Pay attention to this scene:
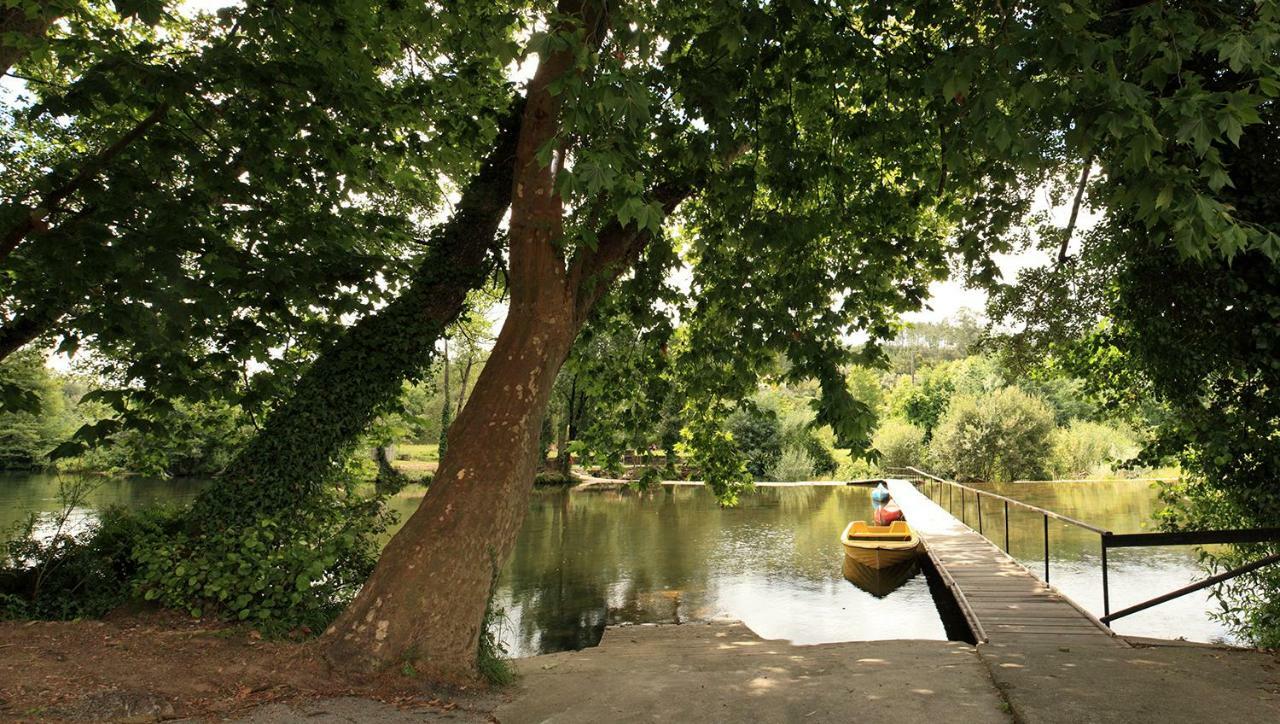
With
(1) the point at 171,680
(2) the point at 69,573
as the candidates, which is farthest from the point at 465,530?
(2) the point at 69,573

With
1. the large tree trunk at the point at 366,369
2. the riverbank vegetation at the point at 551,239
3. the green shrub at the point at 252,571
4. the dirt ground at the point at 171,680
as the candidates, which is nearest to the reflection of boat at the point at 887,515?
the riverbank vegetation at the point at 551,239

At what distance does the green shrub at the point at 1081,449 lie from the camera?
31156 millimetres

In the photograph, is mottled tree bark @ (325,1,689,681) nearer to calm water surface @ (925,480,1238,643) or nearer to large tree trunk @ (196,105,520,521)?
large tree trunk @ (196,105,520,521)

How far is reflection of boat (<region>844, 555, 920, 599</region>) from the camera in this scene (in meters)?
13.3

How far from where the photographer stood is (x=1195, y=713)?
13.1 ft

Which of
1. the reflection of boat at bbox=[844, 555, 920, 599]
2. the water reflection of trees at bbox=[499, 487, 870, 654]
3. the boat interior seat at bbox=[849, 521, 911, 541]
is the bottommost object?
the water reflection of trees at bbox=[499, 487, 870, 654]

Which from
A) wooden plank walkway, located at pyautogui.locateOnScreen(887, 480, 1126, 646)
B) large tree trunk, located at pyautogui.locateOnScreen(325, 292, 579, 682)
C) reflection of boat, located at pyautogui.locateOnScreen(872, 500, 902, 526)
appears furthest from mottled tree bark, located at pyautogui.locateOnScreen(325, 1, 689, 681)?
reflection of boat, located at pyautogui.locateOnScreen(872, 500, 902, 526)

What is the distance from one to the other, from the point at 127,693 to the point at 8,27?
5.64m

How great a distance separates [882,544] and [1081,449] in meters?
24.8

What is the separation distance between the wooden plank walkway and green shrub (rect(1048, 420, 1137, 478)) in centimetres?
2110

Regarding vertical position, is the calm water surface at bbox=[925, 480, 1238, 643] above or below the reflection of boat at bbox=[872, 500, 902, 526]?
below

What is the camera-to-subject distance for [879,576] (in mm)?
13336

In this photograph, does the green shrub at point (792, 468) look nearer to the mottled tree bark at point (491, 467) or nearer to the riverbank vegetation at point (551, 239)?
the riverbank vegetation at point (551, 239)

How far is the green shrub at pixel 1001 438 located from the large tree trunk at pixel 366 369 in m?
28.6
